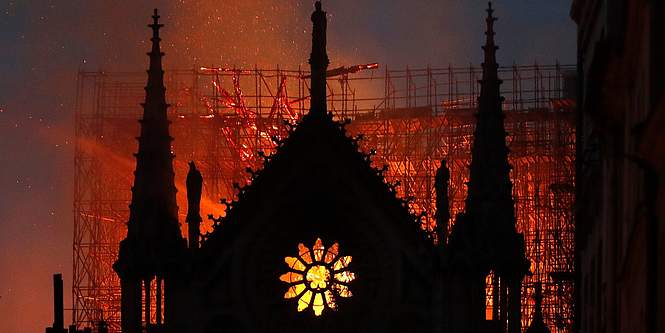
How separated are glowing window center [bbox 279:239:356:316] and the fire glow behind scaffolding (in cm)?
2741

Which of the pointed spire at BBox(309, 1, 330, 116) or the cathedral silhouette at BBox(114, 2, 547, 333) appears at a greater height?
the pointed spire at BBox(309, 1, 330, 116)

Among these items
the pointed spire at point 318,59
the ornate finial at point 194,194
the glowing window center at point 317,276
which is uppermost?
the pointed spire at point 318,59

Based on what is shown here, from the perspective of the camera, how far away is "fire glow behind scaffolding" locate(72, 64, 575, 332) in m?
77.9

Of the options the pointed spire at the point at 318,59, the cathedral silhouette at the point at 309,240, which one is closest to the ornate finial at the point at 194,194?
the cathedral silhouette at the point at 309,240

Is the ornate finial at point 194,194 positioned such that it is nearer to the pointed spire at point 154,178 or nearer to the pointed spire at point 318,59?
the pointed spire at point 154,178

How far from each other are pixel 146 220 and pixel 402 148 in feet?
110

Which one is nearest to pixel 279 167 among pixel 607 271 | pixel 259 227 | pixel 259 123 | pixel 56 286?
pixel 259 227

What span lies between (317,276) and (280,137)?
101ft

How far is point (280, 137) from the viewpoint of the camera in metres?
79.8

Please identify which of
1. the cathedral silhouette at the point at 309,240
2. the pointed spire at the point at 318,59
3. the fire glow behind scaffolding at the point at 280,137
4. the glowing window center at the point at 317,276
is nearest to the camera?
the cathedral silhouette at the point at 309,240

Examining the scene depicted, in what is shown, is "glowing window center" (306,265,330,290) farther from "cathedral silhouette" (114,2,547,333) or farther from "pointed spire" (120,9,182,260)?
"pointed spire" (120,9,182,260)

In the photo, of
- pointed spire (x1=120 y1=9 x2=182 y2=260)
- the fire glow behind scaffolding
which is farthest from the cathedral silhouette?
the fire glow behind scaffolding

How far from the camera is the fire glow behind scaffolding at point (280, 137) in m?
77.9

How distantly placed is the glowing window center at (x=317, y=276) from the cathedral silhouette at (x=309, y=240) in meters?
0.02
